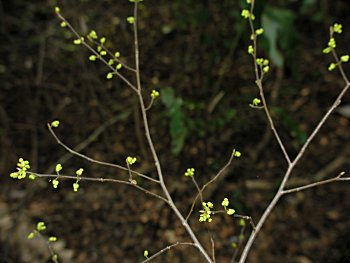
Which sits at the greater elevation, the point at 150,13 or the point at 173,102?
the point at 150,13

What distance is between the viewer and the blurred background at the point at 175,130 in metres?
2.58

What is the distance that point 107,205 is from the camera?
280 cm

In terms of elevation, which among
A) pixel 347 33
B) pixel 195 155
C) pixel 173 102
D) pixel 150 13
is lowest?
pixel 195 155

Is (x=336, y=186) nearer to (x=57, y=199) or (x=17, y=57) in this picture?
(x=57, y=199)

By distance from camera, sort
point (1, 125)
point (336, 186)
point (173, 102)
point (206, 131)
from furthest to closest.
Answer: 1. point (1, 125)
2. point (336, 186)
3. point (206, 131)
4. point (173, 102)

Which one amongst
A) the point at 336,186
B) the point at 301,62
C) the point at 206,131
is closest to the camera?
the point at 206,131

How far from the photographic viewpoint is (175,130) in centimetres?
234

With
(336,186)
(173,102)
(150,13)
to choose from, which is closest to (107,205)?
(173,102)

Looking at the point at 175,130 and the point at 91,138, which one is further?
the point at 91,138

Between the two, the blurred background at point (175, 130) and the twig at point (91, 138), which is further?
the twig at point (91, 138)

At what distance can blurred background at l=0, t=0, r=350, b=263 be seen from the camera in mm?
2582

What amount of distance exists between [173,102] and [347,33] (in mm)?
1888

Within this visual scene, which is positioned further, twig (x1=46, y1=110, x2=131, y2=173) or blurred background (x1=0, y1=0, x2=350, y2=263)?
twig (x1=46, y1=110, x2=131, y2=173)

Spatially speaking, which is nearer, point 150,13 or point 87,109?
point 87,109
